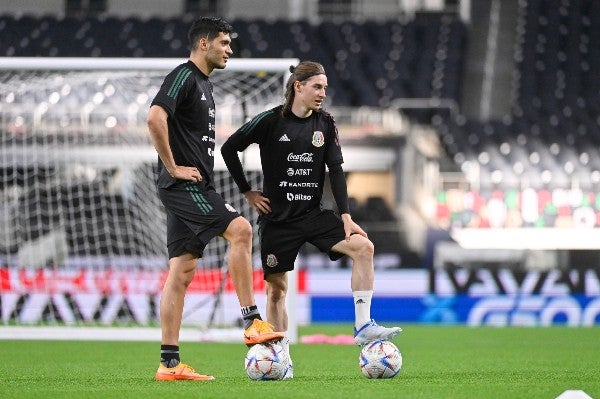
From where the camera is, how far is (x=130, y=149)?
54.7 ft

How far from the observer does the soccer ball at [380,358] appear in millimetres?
5957

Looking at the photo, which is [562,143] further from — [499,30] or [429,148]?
[499,30]

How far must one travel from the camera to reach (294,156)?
6414mm

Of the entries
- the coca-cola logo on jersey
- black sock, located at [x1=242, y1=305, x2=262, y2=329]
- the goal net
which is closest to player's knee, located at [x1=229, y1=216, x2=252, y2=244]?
black sock, located at [x1=242, y1=305, x2=262, y2=329]

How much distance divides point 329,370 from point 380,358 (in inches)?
47.3

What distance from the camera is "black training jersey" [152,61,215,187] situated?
6070mm

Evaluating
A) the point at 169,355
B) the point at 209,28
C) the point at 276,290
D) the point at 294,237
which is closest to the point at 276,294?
the point at 276,290

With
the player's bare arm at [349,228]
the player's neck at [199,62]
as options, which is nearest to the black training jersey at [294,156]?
the player's bare arm at [349,228]

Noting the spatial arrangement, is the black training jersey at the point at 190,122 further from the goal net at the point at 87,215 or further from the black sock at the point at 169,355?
the goal net at the point at 87,215

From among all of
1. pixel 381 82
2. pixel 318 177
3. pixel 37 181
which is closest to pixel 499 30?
pixel 381 82

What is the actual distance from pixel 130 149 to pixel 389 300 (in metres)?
4.44

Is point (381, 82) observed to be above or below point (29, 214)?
above

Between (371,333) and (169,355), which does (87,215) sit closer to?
(169,355)

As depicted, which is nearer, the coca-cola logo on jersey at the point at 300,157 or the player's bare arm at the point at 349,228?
the player's bare arm at the point at 349,228
